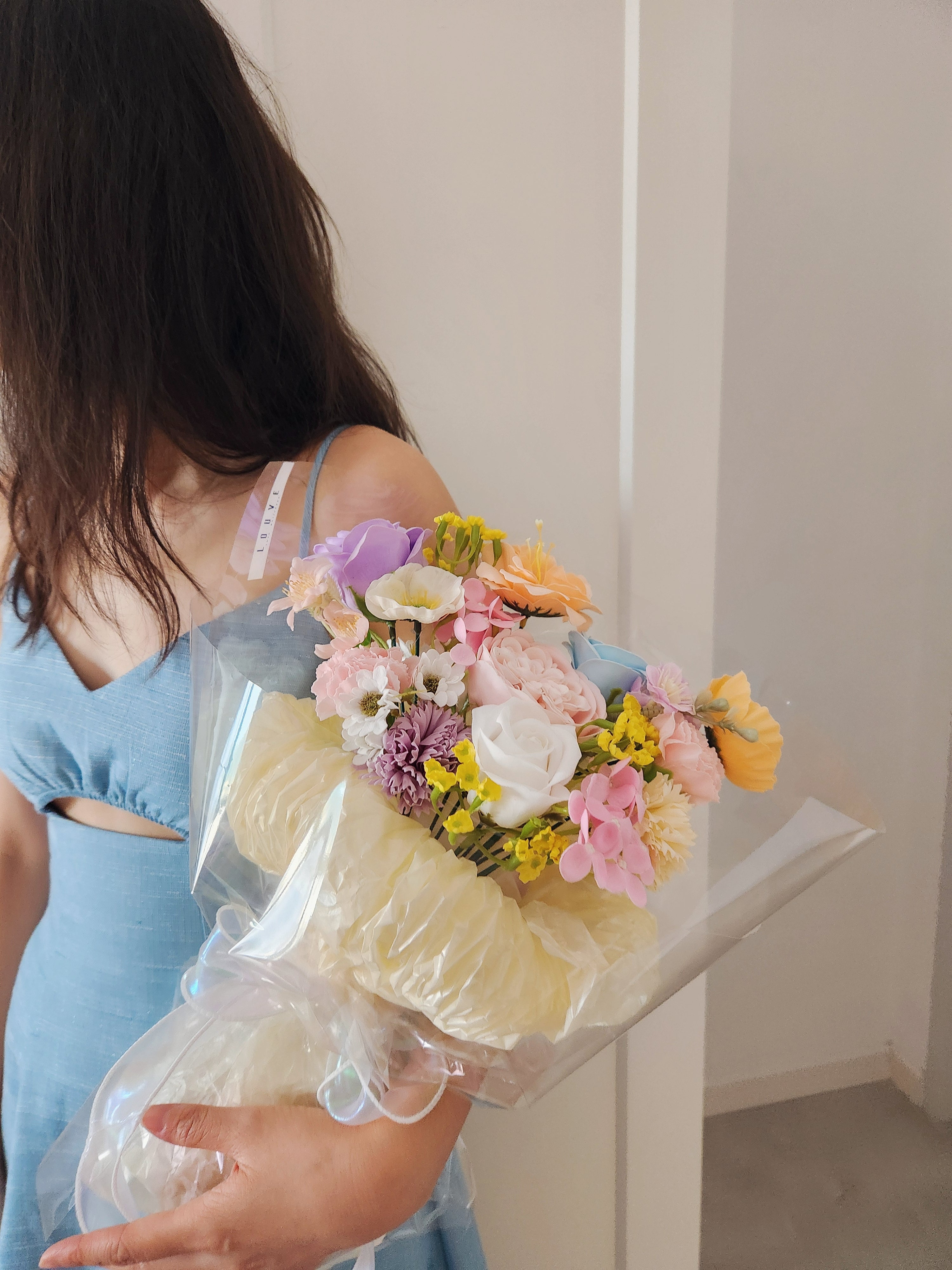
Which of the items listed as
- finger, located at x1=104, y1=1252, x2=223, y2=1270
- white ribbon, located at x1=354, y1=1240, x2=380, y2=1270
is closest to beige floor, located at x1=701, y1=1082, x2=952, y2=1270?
white ribbon, located at x1=354, y1=1240, x2=380, y2=1270

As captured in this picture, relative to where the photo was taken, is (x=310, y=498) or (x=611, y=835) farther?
(x=310, y=498)

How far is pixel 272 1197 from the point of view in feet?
1.72

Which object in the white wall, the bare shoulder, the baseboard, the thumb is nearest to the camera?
the thumb

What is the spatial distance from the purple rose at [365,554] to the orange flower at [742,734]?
212 mm

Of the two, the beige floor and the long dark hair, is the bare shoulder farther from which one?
the beige floor

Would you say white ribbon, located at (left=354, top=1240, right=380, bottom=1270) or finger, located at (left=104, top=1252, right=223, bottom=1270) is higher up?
finger, located at (left=104, top=1252, right=223, bottom=1270)

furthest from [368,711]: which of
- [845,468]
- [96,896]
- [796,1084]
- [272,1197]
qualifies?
[796,1084]

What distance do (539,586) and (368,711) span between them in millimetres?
130

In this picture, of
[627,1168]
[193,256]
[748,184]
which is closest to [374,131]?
[193,256]

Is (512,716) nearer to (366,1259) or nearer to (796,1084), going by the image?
(366,1259)

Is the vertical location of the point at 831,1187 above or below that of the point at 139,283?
below

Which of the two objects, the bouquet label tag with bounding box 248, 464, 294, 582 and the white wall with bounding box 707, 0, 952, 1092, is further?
the white wall with bounding box 707, 0, 952, 1092

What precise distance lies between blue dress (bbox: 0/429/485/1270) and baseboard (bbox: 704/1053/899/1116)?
947 millimetres

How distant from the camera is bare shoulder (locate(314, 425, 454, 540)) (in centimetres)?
68
